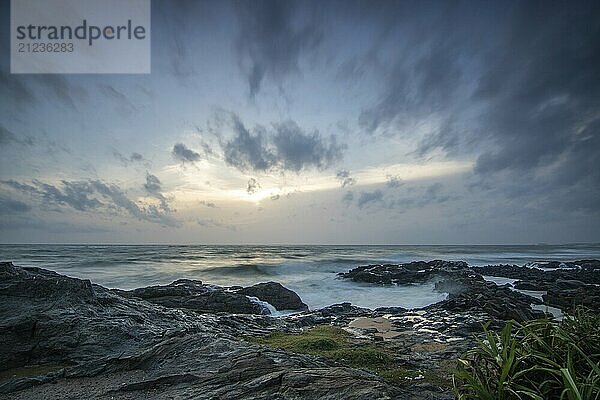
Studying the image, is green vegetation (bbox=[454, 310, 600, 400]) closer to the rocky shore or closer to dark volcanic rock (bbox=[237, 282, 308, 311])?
the rocky shore

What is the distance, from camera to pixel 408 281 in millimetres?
30906

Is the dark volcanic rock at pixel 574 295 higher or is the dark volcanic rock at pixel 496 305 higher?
the dark volcanic rock at pixel 496 305

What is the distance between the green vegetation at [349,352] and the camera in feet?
22.7

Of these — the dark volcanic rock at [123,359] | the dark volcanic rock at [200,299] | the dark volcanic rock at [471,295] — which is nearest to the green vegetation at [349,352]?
the dark volcanic rock at [123,359]


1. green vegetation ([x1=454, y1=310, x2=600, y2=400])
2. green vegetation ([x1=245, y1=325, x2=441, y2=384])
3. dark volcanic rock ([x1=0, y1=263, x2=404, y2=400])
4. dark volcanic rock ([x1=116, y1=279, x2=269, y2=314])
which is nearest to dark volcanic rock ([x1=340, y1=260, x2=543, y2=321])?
green vegetation ([x1=245, y1=325, x2=441, y2=384])

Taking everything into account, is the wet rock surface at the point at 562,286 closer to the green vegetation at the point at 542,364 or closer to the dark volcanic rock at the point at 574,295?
the dark volcanic rock at the point at 574,295

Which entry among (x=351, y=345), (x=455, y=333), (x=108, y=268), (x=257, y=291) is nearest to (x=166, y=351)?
(x=351, y=345)

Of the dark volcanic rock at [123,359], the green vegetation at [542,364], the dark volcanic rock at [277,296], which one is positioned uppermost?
the green vegetation at [542,364]

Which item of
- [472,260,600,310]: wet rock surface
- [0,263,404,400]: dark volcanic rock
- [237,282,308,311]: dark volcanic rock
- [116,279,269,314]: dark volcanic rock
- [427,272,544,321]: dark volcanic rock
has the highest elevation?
[0,263,404,400]: dark volcanic rock

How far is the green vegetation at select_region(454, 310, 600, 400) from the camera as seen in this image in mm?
2375

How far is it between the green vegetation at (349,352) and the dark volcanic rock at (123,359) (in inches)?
56.6

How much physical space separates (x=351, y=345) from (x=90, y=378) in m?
6.54

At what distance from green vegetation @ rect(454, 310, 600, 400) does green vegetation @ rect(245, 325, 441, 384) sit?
4.17m

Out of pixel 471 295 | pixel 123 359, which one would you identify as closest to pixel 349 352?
pixel 123 359
